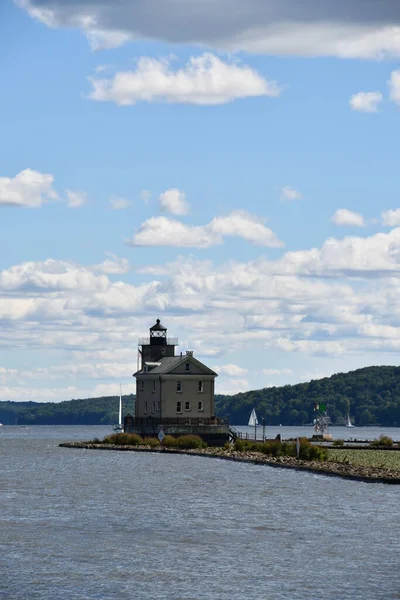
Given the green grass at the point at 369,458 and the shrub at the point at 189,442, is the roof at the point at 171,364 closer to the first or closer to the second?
the shrub at the point at 189,442

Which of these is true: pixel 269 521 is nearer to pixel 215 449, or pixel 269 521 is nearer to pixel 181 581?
pixel 181 581

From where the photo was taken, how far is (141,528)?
48719mm

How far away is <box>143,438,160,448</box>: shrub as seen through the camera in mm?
118031

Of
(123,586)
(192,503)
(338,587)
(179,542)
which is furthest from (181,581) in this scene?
(192,503)

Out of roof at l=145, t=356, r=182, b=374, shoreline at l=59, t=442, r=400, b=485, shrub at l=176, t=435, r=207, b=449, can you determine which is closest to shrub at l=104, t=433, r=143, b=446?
shoreline at l=59, t=442, r=400, b=485

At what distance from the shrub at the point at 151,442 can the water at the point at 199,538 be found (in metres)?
38.5

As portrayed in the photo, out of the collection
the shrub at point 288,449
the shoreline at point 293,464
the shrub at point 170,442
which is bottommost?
the shoreline at point 293,464

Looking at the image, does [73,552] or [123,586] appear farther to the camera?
[73,552]

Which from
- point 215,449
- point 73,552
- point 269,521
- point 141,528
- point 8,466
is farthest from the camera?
point 215,449

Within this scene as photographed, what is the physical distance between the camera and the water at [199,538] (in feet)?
113

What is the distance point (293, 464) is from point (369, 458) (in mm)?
9303

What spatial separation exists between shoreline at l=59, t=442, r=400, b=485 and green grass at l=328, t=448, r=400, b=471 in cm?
222

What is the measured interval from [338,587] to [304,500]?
27.0 meters

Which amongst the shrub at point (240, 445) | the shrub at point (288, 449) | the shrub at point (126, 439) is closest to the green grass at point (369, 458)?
the shrub at point (288, 449)
